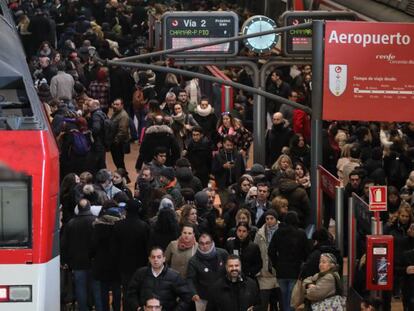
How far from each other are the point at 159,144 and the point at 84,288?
5.82m

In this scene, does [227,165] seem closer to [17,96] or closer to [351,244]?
[351,244]

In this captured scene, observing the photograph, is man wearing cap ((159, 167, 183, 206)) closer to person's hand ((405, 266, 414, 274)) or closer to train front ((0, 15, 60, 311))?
person's hand ((405, 266, 414, 274))

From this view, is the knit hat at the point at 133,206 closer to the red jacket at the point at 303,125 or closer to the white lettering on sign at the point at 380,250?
the white lettering on sign at the point at 380,250

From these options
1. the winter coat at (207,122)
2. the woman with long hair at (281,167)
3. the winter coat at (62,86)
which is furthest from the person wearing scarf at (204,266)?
the winter coat at (62,86)

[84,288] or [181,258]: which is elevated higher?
[181,258]

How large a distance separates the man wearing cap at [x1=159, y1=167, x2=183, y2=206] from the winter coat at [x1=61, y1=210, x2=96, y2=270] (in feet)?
6.99

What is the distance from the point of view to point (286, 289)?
1862cm

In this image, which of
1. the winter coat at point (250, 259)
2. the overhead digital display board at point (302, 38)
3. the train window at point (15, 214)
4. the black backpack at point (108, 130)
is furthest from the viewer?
the black backpack at point (108, 130)

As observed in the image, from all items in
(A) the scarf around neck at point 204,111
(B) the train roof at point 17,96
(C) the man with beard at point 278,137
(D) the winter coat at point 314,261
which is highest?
(B) the train roof at point 17,96

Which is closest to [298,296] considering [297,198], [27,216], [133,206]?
[133,206]

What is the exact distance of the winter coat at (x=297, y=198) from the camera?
20797 mm

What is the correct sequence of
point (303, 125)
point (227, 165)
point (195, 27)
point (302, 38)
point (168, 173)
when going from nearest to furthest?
point (168, 173) → point (302, 38) → point (227, 165) → point (195, 27) → point (303, 125)

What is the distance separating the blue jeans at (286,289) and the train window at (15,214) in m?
4.74

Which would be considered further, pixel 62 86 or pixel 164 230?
pixel 62 86
